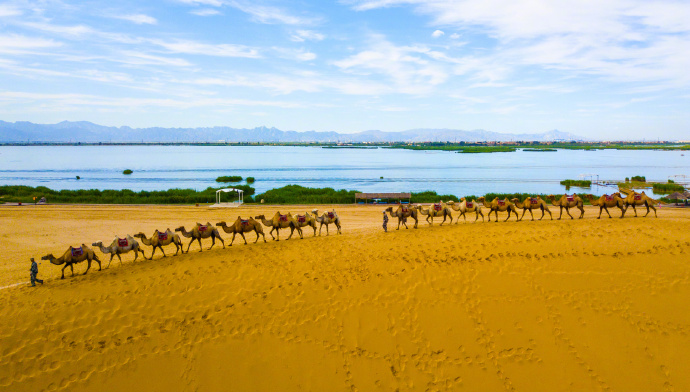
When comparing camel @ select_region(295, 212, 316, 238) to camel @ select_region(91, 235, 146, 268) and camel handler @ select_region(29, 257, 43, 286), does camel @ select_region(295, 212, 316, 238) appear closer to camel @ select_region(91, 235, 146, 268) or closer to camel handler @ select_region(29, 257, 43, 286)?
camel @ select_region(91, 235, 146, 268)

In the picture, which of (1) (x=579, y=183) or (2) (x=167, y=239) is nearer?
(2) (x=167, y=239)

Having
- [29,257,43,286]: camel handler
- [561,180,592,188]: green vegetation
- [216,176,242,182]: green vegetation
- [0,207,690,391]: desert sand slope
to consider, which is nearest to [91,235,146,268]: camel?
[0,207,690,391]: desert sand slope

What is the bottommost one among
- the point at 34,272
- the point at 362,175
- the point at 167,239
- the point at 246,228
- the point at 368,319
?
the point at 368,319

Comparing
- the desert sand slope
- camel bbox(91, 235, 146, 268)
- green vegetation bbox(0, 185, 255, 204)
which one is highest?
camel bbox(91, 235, 146, 268)

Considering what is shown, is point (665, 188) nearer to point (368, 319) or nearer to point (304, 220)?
point (304, 220)

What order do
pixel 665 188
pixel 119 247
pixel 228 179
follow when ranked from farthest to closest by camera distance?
pixel 228 179
pixel 665 188
pixel 119 247

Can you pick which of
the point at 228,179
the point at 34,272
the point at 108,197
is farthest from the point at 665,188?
the point at 108,197

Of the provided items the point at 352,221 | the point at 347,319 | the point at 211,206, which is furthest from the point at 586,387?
the point at 211,206

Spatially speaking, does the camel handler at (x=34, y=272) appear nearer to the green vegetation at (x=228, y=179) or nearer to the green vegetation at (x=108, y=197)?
the green vegetation at (x=108, y=197)

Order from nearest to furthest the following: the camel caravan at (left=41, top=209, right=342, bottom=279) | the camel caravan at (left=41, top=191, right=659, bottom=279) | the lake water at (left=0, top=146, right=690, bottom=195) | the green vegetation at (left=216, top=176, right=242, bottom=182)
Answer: the camel caravan at (left=41, top=209, right=342, bottom=279) → the camel caravan at (left=41, top=191, right=659, bottom=279) → the lake water at (left=0, top=146, right=690, bottom=195) → the green vegetation at (left=216, top=176, right=242, bottom=182)

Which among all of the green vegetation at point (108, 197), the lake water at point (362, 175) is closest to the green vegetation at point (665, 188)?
the lake water at point (362, 175)

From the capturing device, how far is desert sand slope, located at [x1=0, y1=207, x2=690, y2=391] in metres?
9.35

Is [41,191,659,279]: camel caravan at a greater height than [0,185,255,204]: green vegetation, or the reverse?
[41,191,659,279]: camel caravan

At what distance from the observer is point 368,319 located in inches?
434
